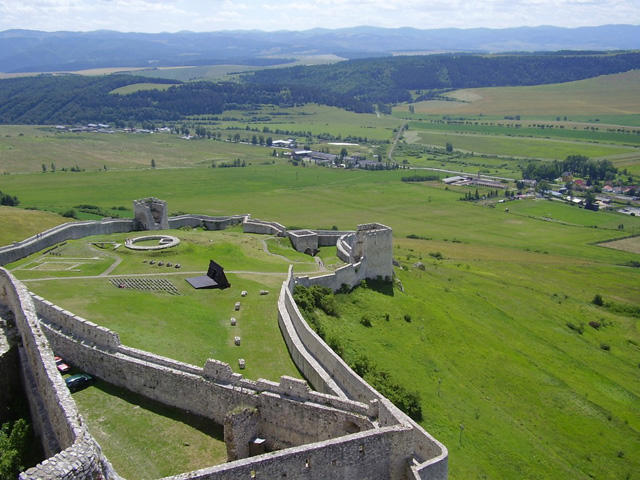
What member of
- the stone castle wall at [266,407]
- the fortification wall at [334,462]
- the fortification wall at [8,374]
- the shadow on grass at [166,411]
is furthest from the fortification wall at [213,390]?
the fortification wall at [8,374]

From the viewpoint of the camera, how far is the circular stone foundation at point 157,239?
57500mm

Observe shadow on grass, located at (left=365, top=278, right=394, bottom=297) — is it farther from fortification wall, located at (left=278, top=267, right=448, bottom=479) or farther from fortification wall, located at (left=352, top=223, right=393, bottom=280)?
fortification wall, located at (left=278, top=267, right=448, bottom=479)

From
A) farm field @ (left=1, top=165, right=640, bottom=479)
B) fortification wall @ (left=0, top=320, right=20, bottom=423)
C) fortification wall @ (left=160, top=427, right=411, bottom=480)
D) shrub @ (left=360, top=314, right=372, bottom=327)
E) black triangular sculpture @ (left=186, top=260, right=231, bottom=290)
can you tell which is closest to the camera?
fortification wall @ (left=160, top=427, right=411, bottom=480)

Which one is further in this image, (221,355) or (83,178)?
(83,178)

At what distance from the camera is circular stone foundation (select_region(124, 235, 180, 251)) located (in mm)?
57500

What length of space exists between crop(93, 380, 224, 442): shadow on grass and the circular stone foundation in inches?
1042

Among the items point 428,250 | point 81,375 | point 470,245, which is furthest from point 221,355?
point 470,245

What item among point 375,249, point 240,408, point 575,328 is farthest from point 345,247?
Answer: point 240,408

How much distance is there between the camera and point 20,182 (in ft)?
462

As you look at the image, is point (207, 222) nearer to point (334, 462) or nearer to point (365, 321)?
point (365, 321)

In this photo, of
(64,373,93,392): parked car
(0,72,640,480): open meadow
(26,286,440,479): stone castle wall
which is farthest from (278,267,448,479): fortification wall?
(64,373,93,392): parked car

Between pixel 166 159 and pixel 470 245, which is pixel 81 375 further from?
pixel 166 159

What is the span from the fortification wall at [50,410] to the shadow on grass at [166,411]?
12.3 feet

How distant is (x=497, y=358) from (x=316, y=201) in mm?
91459
